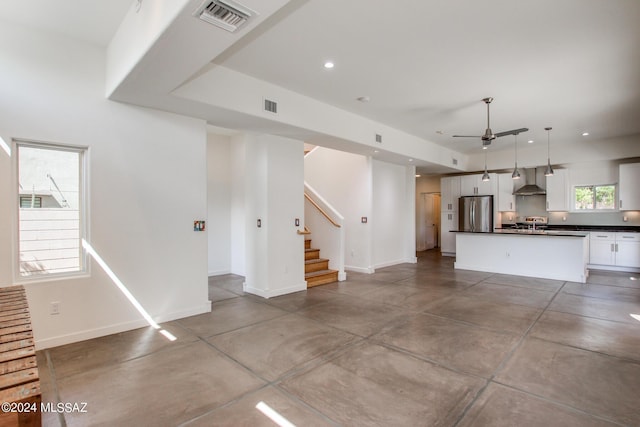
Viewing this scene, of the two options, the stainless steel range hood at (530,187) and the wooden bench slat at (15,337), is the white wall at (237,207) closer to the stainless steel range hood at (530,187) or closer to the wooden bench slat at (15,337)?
the wooden bench slat at (15,337)

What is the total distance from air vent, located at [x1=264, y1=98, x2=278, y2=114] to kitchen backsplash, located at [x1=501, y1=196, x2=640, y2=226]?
27.8 ft

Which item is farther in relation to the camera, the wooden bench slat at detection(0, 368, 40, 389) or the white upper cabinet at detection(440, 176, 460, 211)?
the white upper cabinet at detection(440, 176, 460, 211)

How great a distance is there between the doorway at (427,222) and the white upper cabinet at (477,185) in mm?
2079

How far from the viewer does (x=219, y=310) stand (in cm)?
480

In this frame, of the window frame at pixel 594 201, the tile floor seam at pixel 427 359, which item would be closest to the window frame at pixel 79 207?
the tile floor seam at pixel 427 359

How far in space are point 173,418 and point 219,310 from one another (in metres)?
2.55

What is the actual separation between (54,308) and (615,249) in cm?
1108

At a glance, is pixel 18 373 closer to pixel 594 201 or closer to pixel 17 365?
pixel 17 365

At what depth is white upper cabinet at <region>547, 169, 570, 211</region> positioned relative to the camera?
8.74 meters

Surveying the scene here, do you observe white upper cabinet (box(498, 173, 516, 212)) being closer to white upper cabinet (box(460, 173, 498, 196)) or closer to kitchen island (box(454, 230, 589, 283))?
white upper cabinet (box(460, 173, 498, 196))

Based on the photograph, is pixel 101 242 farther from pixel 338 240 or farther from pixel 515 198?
pixel 515 198

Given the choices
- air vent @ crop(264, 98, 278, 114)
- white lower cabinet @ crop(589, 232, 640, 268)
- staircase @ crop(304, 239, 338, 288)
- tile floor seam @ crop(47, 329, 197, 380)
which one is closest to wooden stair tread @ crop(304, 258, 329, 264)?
staircase @ crop(304, 239, 338, 288)

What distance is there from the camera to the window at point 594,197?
827cm

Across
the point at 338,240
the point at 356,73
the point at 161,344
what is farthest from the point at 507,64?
the point at 161,344
